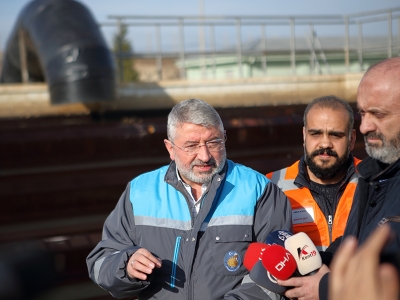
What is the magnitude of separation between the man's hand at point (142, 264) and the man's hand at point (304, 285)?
0.57m

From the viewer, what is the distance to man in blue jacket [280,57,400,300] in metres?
2.09

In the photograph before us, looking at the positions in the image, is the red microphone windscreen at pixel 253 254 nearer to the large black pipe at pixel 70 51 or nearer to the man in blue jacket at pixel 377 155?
the man in blue jacket at pixel 377 155

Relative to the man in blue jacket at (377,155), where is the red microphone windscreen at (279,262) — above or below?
below

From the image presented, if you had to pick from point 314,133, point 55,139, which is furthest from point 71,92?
point 314,133

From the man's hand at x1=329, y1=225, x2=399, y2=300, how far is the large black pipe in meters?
6.34

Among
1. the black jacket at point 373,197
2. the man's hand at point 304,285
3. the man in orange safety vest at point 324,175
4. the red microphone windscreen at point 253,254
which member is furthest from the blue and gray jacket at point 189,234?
the black jacket at point 373,197

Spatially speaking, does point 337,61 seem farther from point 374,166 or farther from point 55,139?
point 374,166

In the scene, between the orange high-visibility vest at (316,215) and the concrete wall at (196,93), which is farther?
the concrete wall at (196,93)

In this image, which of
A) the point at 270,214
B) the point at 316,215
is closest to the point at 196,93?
the point at 316,215

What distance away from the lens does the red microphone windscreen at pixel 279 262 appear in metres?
2.15

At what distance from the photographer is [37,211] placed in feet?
18.9

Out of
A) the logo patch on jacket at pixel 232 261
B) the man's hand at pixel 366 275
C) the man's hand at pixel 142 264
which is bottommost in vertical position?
the logo patch on jacket at pixel 232 261

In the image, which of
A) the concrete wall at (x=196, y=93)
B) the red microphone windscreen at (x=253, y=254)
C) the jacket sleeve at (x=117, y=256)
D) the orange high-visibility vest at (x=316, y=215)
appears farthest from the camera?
the concrete wall at (x=196, y=93)

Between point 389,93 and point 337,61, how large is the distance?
14626 millimetres
